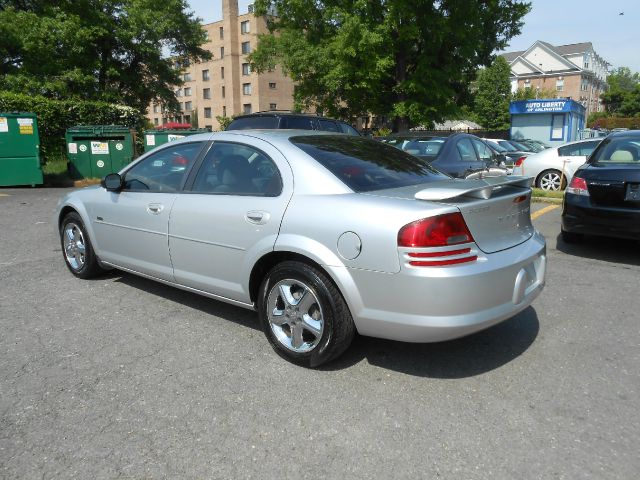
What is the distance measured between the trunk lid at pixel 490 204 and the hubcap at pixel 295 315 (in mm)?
825

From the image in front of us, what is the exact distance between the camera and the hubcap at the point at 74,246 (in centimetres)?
515

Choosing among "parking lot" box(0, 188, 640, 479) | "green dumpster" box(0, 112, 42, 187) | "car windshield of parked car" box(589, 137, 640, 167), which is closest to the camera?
"parking lot" box(0, 188, 640, 479)

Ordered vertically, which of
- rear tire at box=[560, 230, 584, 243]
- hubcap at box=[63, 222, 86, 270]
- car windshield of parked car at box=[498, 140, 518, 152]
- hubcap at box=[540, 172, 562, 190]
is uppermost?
car windshield of parked car at box=[498, 140, 518, 152]

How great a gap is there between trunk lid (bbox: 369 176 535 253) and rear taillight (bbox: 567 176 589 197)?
3.06 meters

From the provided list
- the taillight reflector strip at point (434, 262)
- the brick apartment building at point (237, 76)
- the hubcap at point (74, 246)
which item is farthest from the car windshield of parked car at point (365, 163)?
the brick apartment building at point (237, 76)

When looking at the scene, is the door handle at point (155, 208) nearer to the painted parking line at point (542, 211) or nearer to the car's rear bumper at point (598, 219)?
the car's rear bumper at point (598, 219)

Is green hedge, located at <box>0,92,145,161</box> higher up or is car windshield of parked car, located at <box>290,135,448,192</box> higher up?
green hedge, located at <box>0,92,145,161</box>

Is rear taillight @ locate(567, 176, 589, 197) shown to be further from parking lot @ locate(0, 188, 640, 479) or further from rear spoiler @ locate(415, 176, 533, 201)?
rear spoiler @ locate(415, 176, 533, 201)

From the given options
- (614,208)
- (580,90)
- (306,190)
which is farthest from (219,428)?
(580,90)

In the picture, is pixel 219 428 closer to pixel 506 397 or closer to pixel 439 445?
pixel 439 445

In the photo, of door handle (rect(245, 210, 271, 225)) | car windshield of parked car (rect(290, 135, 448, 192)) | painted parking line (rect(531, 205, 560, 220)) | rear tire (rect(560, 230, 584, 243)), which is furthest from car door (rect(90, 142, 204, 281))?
painted parking line (rect(531, 205, 560, 220))

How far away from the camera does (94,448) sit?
2467 mm

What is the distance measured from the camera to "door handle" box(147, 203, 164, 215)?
13.5 feet

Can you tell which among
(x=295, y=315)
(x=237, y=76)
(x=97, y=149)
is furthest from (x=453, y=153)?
(x=237, y=76)
